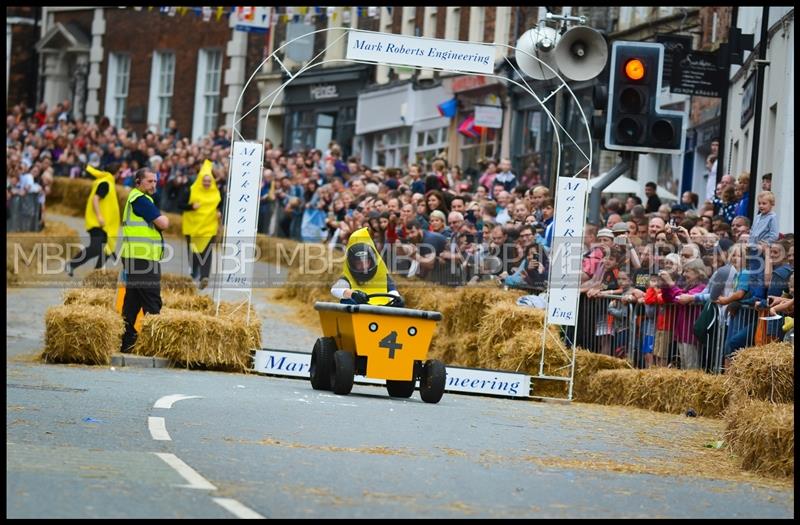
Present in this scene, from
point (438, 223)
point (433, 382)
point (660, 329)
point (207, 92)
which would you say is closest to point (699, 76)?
point (438, 223)

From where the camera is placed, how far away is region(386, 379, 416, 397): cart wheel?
1822cm

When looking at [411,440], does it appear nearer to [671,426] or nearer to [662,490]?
[662,490]

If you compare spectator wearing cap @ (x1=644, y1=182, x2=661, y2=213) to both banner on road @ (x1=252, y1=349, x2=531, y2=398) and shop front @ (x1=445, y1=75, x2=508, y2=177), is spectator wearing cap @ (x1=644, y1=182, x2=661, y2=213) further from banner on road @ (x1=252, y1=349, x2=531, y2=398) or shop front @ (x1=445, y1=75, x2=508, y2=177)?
shop front @ (x1=445, y1=75, x2=508, y2=177)

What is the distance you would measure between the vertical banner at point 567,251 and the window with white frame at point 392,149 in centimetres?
3131

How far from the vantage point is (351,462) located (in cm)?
1136

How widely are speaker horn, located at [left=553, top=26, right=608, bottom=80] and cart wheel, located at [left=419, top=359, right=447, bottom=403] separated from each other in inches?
166

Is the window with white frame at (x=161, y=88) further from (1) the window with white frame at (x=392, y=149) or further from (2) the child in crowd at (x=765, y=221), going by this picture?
(2) the child in crowd at (x=765, y=221)

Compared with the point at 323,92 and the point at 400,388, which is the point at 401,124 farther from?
the point at 400,388

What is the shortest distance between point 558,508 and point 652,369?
30.6 feet

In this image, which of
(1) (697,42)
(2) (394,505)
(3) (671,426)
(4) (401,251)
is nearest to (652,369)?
(3) (671,426)

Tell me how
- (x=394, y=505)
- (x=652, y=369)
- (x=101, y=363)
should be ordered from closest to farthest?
(x=394, y=505), (x=652, y=369), (x=101, y=363)

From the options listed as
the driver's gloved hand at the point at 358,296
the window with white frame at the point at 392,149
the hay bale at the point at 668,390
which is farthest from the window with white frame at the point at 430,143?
the driver's gloved hand at the point at 358,296

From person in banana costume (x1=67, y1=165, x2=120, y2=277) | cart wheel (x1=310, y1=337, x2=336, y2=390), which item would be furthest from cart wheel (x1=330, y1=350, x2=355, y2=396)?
person in banana costume (x1=67, y1=165, x2=120, y2=277)

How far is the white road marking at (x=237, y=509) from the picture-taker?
8.69m
